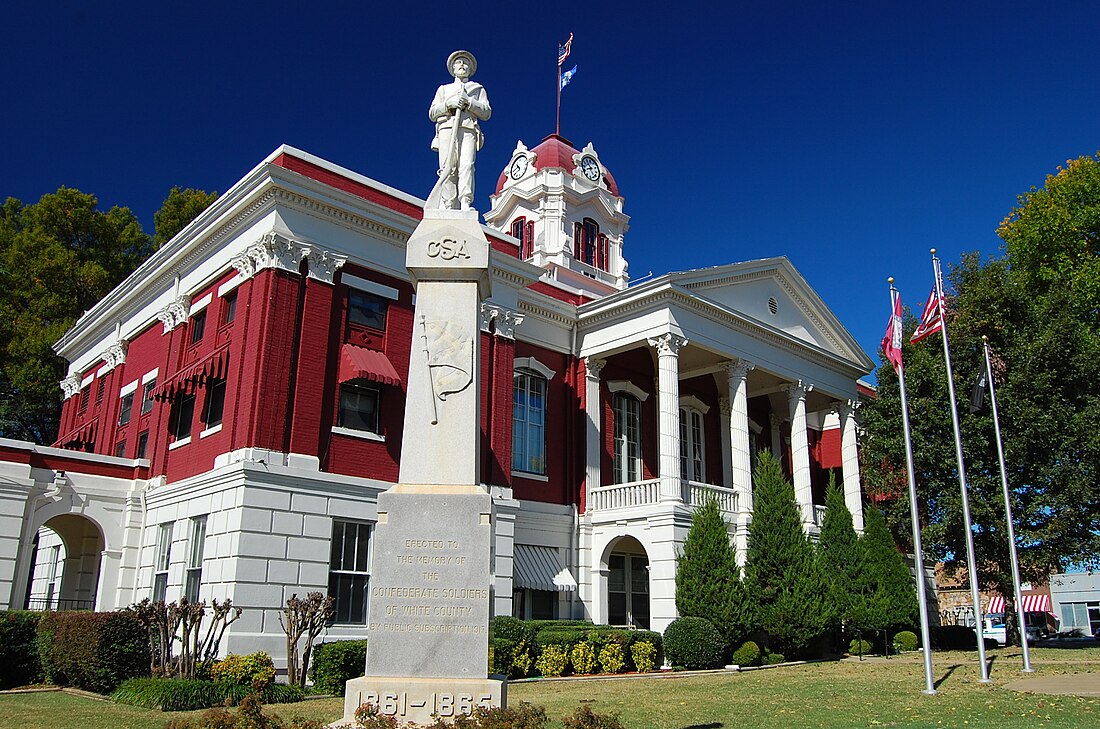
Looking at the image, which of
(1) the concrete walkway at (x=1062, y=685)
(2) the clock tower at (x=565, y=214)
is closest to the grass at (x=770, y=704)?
(1) the concrete walkway at (x=1062, y=685)

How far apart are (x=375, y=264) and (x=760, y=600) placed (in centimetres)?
1467

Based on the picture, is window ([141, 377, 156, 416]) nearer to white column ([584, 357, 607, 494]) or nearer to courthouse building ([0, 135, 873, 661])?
courthouse building ([0, 135, 873, 661])

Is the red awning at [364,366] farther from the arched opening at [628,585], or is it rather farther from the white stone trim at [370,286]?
the arched opening at [628,585]

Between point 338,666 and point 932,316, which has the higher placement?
point 932,316

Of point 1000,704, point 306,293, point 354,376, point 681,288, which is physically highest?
point 681,288

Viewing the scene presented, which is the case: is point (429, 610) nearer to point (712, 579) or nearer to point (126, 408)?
point (712, 579)

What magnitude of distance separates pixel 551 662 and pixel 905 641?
1485 cm

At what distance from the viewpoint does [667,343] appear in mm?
27672

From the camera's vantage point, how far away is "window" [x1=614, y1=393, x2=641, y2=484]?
30906mm

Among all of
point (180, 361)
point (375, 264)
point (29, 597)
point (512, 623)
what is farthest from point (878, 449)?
point (29, 597)

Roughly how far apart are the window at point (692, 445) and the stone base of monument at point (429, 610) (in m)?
23.8

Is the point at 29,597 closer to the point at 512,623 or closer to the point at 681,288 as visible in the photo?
the point at 512,623

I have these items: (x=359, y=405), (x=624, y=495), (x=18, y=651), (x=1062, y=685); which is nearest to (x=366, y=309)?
(x=359, y=405)

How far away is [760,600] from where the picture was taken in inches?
994
